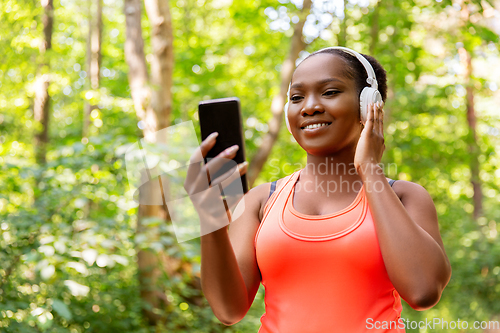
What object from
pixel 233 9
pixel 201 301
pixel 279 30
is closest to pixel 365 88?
pixel 201 301

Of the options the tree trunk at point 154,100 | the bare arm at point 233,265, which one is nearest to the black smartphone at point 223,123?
the bare arm at point 233,265

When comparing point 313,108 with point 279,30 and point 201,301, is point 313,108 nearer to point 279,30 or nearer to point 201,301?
point 201,301

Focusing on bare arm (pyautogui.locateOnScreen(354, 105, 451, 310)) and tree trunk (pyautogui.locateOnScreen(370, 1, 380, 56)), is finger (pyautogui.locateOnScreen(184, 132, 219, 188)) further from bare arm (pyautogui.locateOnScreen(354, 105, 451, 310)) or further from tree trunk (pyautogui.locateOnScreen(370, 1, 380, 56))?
tree trunk (pyautogui.locateOnScreen(370, 1, 380, 56))

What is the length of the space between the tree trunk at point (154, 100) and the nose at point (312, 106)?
146 inches

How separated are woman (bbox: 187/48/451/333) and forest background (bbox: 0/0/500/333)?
1620 millimetres

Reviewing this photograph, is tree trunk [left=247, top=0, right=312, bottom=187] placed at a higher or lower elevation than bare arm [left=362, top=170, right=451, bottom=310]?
lower

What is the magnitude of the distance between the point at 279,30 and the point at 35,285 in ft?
18.4

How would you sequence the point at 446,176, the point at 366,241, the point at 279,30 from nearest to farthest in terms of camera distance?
the point at 366,241 < the point at 279,30 < the point at 446,176

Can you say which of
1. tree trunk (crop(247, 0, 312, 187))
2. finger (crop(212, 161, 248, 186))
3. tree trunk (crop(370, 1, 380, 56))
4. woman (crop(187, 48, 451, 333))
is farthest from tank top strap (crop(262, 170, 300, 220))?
tree trunk (crop(370, 1, 380, 56))

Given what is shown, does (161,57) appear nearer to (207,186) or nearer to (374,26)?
(374,26)

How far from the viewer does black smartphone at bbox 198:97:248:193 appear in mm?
1154

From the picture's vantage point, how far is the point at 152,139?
4.66 metres

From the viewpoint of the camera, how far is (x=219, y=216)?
1.06m

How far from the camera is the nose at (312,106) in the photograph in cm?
131
